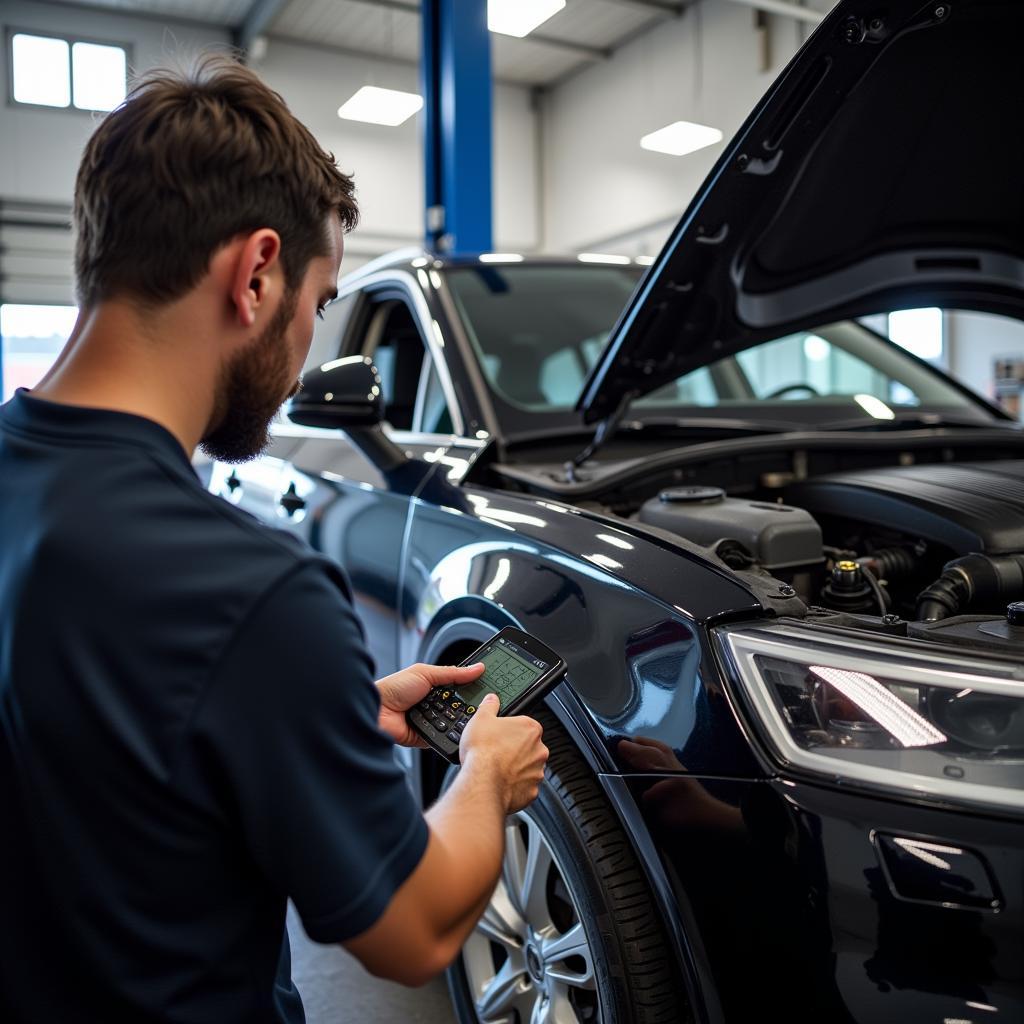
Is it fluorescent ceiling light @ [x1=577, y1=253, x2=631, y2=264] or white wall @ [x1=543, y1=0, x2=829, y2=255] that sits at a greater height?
white wall @ [x1=543, y1=0, x2=829, y2=255]

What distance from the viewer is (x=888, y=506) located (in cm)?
179

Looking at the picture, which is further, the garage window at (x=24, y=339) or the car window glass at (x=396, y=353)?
the garage window at (x=24, y=339)

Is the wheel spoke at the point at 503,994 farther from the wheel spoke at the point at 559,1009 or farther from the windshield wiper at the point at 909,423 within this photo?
the windshield wiper at the point at 909,423

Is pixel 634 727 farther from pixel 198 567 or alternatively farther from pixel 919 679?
pixel 198 567

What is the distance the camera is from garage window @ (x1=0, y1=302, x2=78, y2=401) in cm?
1172

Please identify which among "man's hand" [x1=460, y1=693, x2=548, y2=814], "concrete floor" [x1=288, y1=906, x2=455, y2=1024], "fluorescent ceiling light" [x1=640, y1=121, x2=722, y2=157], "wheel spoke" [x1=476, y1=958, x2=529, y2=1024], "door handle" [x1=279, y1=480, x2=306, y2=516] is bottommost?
"concrete floor" [x1=288, y1=906, x2=455, y2=1024]

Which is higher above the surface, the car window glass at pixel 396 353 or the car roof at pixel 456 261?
the car roof at pixel 456 261

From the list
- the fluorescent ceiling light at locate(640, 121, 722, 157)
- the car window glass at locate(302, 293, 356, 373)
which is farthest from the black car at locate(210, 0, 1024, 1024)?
the fluorescent ceiling light at locate(640, 121, 722, 157)

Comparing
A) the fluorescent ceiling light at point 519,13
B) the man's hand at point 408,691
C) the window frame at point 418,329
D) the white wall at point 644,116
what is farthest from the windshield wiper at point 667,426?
the white wall at point 644,116

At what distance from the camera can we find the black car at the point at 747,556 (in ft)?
3.48

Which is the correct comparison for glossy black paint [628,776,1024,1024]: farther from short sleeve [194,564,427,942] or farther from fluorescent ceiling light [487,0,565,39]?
fluorescent ceiling light [487,0,565,39]

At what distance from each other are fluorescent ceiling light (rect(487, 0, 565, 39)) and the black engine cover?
7.19 m

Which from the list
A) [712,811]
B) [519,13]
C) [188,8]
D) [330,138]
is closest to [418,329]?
[712,811]

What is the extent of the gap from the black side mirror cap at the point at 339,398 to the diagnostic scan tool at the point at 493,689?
3.15 ft
